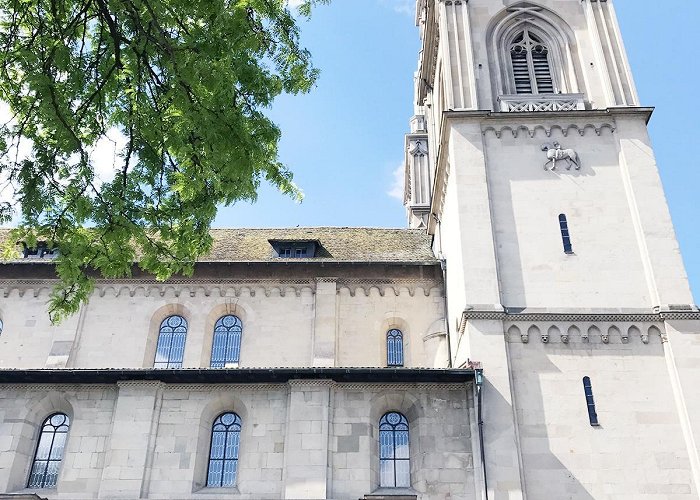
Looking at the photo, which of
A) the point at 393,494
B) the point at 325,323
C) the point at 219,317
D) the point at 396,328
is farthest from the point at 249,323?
the point at 393,494

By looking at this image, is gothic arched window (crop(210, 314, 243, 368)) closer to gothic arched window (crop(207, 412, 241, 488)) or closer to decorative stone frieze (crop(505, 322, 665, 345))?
gothic arched window (crop(207, 412, 241, 488))

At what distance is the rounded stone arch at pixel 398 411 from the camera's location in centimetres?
1612

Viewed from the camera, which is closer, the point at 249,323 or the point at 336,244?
the point at 249,323

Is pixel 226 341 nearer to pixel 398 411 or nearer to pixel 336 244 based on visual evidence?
pixel 336 244

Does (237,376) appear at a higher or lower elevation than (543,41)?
lower

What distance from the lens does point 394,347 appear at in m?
20.8

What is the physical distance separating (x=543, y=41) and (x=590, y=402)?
1268 centimetres

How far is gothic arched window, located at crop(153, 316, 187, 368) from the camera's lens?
798 inches

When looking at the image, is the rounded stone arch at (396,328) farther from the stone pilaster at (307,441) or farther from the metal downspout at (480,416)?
the metal downspout at (480,416)

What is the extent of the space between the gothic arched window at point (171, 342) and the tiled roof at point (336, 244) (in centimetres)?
212

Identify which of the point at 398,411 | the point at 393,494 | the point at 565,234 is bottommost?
the point at 393,494

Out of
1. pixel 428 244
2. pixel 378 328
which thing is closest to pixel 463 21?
pixel 428 244

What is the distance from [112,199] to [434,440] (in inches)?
375

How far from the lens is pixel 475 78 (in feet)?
71.6
